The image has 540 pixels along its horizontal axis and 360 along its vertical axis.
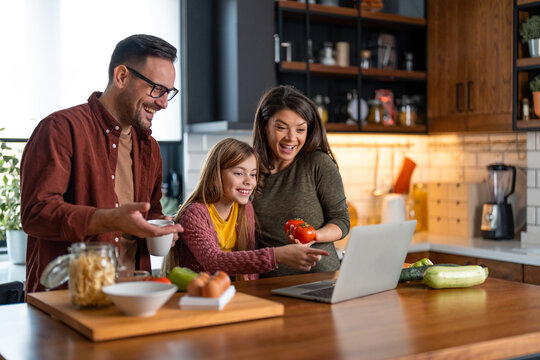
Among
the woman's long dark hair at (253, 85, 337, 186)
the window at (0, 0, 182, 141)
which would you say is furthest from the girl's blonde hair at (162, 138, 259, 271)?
the window at (0, 0, 182, 141)

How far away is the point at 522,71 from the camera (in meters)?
4.17

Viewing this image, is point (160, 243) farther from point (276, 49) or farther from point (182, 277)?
point (276, 49)

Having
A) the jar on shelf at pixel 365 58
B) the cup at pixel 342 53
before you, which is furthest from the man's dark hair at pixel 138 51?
the jar on shelf at pixel 365 58

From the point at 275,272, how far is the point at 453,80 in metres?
2.49

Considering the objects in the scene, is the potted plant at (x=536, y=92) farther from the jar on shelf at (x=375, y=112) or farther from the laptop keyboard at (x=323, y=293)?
the laptop keyboard at (x=323, y=293)

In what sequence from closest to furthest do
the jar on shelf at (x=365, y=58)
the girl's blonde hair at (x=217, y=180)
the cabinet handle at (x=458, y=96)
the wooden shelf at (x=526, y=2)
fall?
the girl's blonde hair at (x=217, y=180) < the wooden shelf at (x=526, y=2) < the cabinet handle at (x=458, y=96) < the jar on shelf at (x=365, y=58)

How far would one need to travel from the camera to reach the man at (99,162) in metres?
2.06

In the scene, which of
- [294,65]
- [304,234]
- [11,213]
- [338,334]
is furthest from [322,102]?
[338,334]

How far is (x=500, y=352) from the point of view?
163cm

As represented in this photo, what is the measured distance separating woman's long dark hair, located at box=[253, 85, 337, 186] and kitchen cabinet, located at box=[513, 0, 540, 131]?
178 cm

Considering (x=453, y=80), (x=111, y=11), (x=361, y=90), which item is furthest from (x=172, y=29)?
(x=453, y=80)

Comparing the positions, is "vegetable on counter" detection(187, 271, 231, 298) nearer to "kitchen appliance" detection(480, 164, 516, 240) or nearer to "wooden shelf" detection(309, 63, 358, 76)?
"wooden shelf" detection(309, 63, 358, 76)

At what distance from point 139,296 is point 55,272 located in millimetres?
262

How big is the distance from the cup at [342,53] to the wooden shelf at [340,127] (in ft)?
1.42
